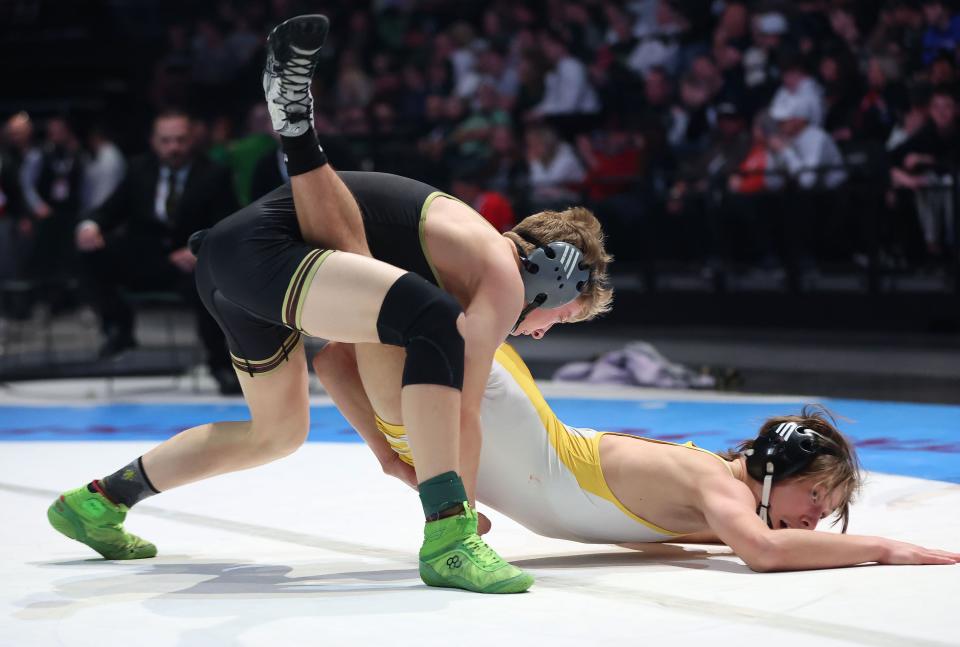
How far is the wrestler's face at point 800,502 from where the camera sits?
312 centimetres

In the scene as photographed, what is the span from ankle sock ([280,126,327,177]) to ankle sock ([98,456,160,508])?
96cm

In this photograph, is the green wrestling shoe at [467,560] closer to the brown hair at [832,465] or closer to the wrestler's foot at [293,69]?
the brown hair at [832,465]

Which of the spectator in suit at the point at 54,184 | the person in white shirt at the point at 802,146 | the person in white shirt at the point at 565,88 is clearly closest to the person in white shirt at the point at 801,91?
the person in white shirt at the point at 802,146

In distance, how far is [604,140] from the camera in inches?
399

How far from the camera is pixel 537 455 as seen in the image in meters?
3.30

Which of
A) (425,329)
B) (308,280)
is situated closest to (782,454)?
(425,329)

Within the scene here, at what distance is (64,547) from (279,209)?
1225mm

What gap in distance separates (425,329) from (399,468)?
24.5 inches

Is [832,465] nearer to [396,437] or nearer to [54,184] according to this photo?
[396,437]

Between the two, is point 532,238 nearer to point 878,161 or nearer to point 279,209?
point 279,209

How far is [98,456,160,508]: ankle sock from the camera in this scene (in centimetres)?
348

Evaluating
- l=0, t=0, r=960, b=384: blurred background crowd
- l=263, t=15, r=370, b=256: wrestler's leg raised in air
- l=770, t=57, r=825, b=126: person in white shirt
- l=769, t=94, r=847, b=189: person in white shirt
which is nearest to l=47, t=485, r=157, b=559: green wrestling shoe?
l=263, t=15, r=370, b=256: wrestler's leg raised in air

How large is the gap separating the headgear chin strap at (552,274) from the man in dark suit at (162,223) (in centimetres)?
442

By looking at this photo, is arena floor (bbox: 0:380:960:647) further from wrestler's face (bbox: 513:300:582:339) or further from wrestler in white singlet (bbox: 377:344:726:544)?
wrestler's face (bbox: 513:300:582:339)
